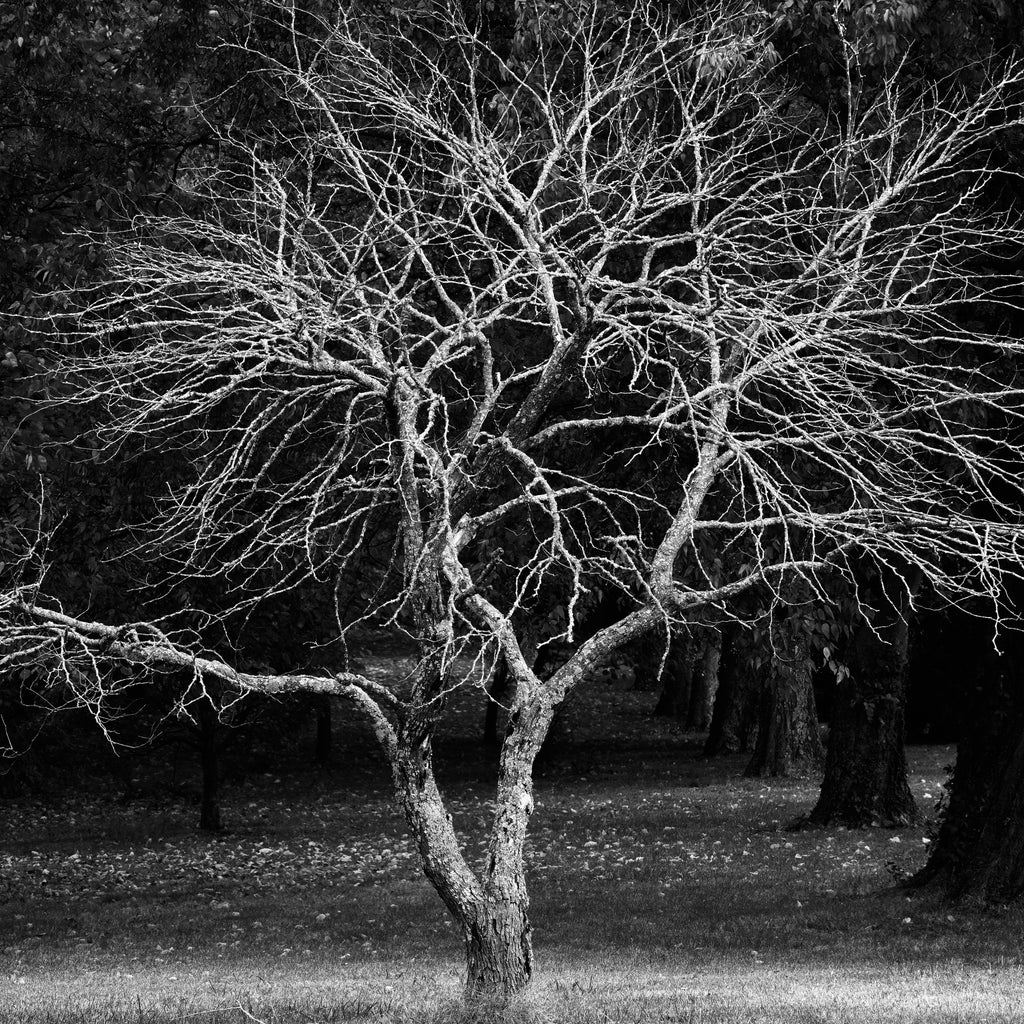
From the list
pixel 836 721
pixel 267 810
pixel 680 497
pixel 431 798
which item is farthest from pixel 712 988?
pixel 267 810

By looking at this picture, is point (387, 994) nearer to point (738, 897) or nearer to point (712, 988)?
point (712, 988)

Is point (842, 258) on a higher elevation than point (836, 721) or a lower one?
higher

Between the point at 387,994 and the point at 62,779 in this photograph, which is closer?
the point at 387,994

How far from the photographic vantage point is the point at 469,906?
24.3 feet

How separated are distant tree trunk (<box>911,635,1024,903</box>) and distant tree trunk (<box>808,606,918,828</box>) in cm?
486

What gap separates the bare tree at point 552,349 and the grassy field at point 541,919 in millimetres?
2091

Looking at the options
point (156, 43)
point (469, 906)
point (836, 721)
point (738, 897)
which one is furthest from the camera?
point (836, 721)

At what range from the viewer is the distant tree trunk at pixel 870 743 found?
1698 cm

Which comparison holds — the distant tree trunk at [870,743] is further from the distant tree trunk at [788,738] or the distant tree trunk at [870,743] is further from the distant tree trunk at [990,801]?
the distant tree trunk at [788,738]

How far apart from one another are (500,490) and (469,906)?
172 inches

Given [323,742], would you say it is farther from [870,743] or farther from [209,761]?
[870,743]

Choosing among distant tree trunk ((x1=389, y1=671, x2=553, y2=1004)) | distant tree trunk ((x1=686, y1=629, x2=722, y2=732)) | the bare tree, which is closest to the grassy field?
distant tree trunk ((x1=389, y1=671, x2=553, y2=1004))

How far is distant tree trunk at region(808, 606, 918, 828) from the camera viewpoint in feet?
55.7

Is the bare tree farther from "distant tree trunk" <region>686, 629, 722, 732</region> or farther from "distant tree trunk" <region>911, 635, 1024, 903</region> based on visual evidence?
"distant tree trunk" <region>686, 629, 722, 732</region>
